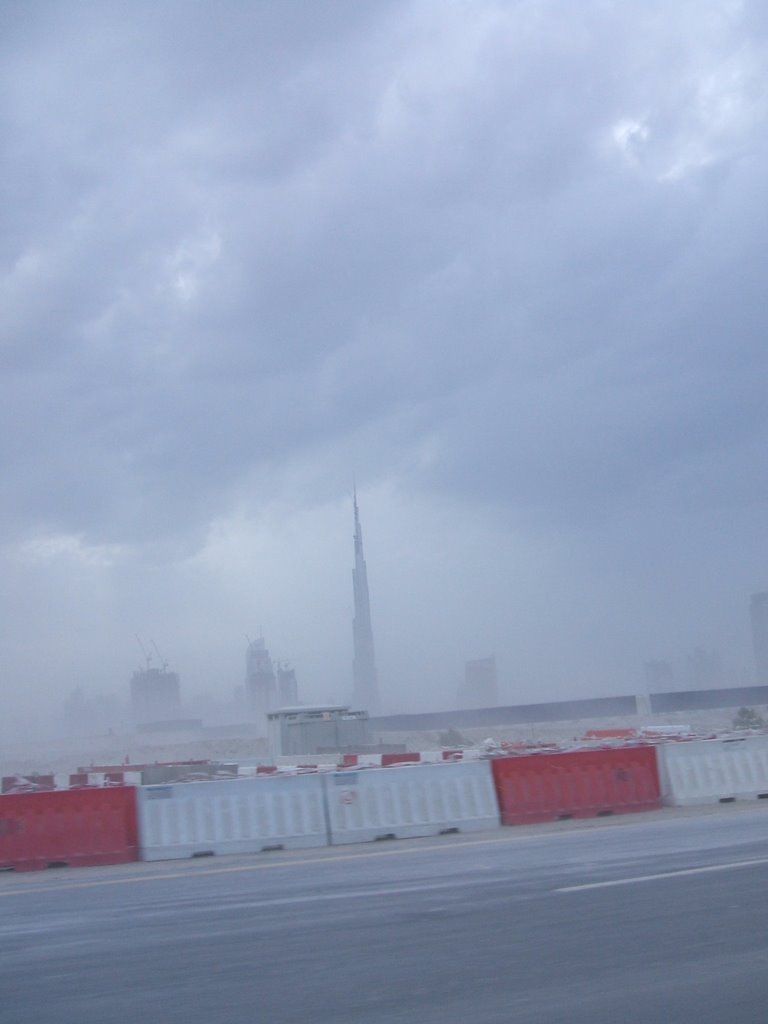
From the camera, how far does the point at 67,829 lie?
1494 centimetres

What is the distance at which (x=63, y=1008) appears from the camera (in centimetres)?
686

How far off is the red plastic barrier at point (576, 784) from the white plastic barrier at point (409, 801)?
0.34 metres

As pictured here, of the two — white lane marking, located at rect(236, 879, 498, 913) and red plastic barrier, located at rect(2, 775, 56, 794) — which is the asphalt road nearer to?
white lane marking, located at rect(236, 879, 498, 913)

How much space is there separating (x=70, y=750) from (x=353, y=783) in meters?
72.2

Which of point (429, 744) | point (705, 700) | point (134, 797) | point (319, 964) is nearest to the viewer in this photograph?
point (319, 964)

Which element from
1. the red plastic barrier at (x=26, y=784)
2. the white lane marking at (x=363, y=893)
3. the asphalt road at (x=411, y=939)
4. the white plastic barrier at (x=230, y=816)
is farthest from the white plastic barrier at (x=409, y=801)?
the red plastic barrier at (x=26, y=784)

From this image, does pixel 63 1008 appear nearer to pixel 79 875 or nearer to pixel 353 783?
pixel 79 875

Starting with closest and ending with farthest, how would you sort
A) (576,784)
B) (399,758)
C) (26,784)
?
(576,784)
(399,758)
(26,784)

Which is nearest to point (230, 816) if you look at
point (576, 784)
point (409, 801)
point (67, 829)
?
point (67, 829)

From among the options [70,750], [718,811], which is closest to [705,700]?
[70,750]

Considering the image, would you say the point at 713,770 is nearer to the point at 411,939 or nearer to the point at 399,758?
the point at 399,758

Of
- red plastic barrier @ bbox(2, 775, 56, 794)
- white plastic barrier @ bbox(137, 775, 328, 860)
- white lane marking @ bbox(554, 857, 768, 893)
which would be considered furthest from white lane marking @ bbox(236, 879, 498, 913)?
red plastic barrier @ bbox(2, 775, 56, 794)

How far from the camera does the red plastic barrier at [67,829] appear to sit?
14773 mm

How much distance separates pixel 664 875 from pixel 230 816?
21.8 ft
